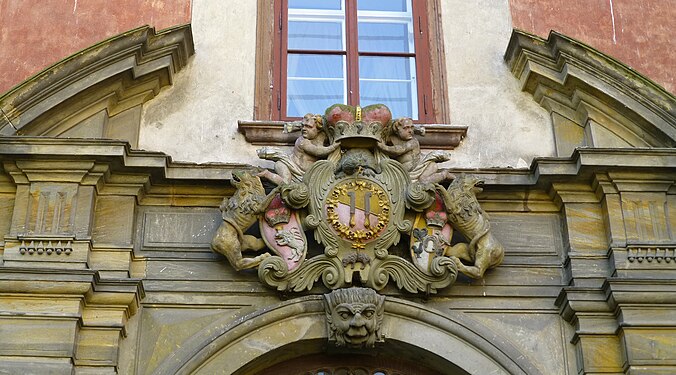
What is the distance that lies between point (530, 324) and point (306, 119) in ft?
6.82

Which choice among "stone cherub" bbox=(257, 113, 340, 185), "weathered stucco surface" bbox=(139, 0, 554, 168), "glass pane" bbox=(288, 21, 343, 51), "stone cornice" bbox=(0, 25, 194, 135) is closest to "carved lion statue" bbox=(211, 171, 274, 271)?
"stone cherub" bbox=(257, 113, 340, 185)

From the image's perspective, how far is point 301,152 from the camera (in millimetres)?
8555

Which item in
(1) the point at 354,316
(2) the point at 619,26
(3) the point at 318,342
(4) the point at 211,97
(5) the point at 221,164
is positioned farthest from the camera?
(2) the point at 619,26

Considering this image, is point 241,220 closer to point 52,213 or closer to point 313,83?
point 52,213

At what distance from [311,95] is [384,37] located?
0.80 metres

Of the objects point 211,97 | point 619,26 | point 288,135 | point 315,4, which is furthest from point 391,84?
point 619,26

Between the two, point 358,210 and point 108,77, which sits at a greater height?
point 108,77

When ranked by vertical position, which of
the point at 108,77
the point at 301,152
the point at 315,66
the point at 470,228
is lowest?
the point at 470,228

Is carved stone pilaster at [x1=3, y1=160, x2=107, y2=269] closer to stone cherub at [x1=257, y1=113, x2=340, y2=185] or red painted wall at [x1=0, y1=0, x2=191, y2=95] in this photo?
red painted wall at [x1=0, y1=0, x2=191, y2=95]

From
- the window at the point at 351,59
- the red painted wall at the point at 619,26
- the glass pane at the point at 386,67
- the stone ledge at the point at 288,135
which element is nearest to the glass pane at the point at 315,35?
the window at the point at 351,59

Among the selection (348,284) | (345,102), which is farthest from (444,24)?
(348,284)

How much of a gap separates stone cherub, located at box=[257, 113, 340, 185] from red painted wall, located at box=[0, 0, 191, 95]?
143cm

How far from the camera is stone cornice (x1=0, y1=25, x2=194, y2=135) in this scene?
8.45 meters

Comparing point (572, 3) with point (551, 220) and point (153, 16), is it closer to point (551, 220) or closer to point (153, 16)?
point (551, 220)
